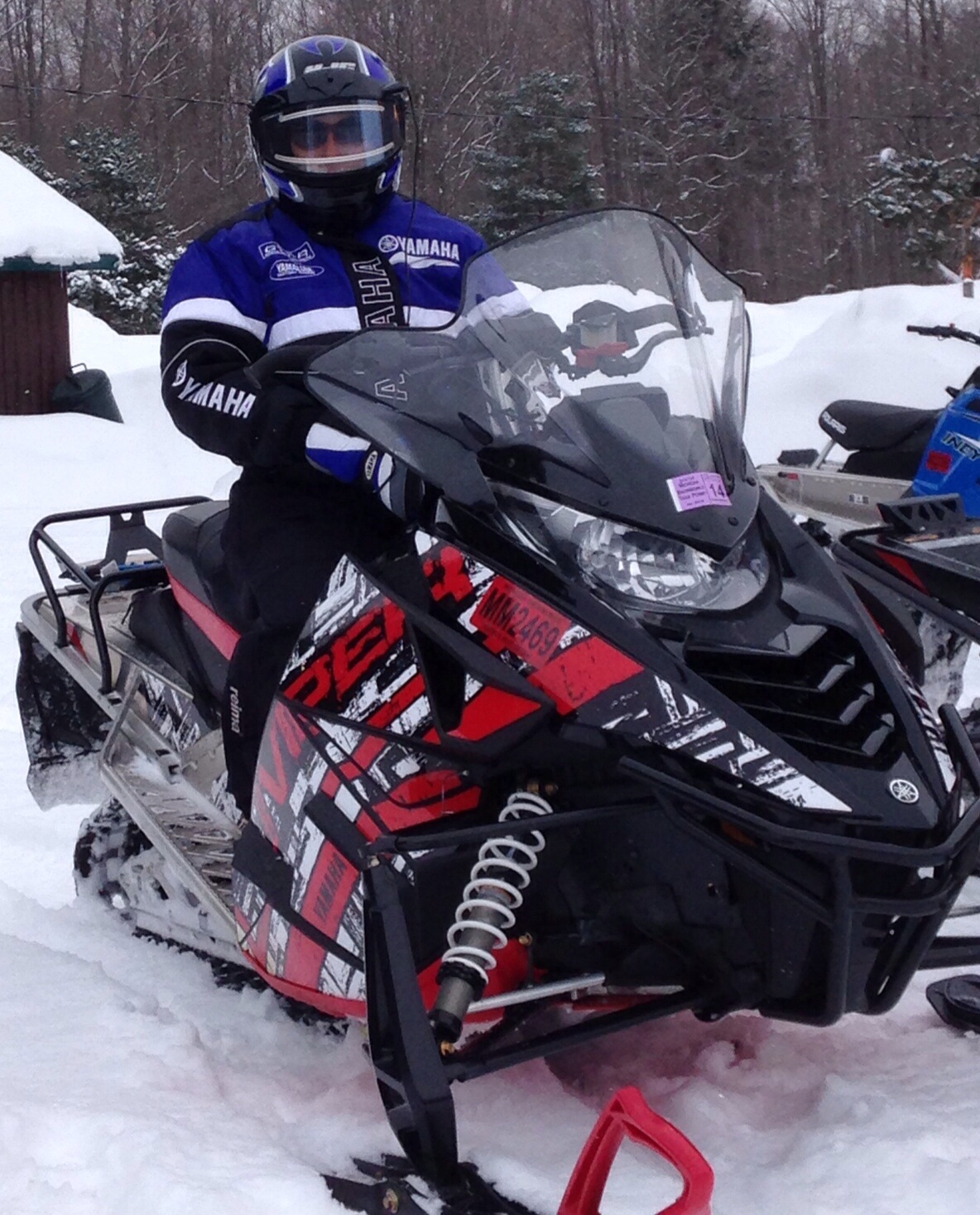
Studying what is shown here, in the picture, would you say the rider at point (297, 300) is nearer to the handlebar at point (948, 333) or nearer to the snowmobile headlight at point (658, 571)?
the snowmobile headlight at point (658, 571)

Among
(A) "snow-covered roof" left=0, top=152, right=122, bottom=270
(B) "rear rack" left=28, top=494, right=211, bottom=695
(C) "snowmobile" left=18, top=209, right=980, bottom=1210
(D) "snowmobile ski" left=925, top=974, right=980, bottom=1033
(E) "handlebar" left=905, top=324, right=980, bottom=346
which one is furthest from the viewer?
(A) "snow-covered roof" left=0, top=152, right=122, bottom=270

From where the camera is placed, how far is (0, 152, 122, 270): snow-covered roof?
42.0ft

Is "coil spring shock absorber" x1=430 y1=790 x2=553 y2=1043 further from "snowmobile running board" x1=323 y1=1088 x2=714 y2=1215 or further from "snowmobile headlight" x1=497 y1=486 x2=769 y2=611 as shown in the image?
"snowmobile headlight" x1=497 y1=486 x2=769 y2=611

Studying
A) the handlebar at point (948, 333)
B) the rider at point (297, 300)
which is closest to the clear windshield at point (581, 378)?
the rider at point (297, 300)

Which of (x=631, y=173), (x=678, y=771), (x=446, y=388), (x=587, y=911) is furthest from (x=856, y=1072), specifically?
(x=631, y=173)

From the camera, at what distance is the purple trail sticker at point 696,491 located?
6.25ft

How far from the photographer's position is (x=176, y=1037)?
8.08ft

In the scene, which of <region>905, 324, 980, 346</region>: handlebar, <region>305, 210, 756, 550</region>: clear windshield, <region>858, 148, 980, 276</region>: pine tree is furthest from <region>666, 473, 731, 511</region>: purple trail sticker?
<region>858, 148, 980, 276</region>: pine tree

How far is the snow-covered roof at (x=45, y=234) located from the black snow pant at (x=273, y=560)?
11074 mm

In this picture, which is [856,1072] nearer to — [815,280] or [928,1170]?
[928,1170]

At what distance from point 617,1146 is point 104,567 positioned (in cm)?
200

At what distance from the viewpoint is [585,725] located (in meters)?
1.82

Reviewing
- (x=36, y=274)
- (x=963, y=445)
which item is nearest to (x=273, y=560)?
(x=963, y=445)

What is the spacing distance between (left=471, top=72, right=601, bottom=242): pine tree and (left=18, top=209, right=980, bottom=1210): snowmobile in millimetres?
20280
